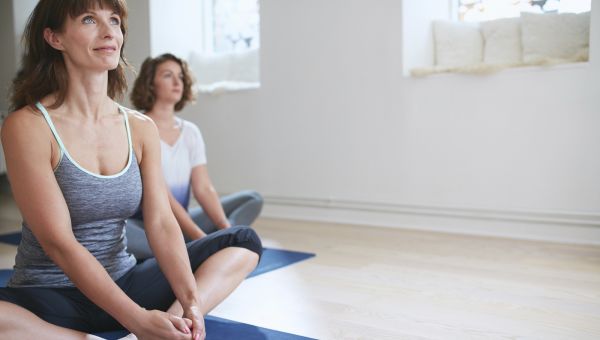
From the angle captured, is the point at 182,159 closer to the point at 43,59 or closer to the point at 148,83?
the point at 148,83

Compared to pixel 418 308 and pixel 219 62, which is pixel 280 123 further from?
pixel 418 308

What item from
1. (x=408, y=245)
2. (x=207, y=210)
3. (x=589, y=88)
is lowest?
(x=408, y=245)

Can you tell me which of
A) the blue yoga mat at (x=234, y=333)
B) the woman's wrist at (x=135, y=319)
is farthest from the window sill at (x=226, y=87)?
the woman's wrist at (x=135, y=319)

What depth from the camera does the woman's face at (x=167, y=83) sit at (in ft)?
8.12

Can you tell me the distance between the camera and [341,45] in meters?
3.59

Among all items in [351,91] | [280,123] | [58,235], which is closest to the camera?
[58,235]

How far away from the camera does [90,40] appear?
1.28 metres

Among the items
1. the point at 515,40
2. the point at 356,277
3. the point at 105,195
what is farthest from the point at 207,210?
the point at 515,40

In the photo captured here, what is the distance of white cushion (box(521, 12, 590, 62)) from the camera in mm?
3055

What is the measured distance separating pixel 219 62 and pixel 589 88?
8.61 ft

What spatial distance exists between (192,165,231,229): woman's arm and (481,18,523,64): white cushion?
5.77ft

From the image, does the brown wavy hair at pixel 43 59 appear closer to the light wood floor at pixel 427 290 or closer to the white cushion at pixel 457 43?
the light wood floor at pixel 427 290

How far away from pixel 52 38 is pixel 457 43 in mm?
2652

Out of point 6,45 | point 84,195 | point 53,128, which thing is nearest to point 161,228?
point 84,195
